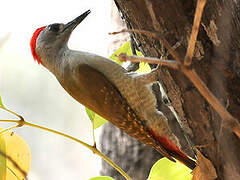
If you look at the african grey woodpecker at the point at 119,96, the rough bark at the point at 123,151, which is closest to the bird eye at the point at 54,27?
the african grey woodpecker at the point at 119,96

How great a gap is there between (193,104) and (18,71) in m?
1.84

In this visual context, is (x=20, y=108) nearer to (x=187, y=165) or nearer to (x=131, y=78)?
(x=131, y=78)

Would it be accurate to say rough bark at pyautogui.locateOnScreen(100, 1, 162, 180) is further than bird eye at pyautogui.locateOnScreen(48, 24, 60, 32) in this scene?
Yes

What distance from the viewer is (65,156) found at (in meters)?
2.73

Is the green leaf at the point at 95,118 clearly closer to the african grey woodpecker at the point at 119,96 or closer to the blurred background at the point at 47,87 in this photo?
the african grey woodpecker at the point at 119,96

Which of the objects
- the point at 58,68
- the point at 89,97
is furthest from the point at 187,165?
the point at 58,68

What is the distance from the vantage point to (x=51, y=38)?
159 centimetres

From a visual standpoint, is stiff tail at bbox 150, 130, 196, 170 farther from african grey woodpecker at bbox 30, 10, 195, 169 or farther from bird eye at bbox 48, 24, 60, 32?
bird eye at bbox 48, 24, 60, 32

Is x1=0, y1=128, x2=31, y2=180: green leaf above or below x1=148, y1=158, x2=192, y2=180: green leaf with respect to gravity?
above

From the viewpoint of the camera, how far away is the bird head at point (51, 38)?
1564 millimetres

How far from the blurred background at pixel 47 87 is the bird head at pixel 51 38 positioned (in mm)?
552

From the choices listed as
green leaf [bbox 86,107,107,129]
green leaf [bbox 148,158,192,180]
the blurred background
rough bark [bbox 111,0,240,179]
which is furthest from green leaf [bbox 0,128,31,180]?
the blurred background

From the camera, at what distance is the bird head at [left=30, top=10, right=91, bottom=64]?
1564 mm

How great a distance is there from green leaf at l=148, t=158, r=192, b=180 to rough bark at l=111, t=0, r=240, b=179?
0.59ft
